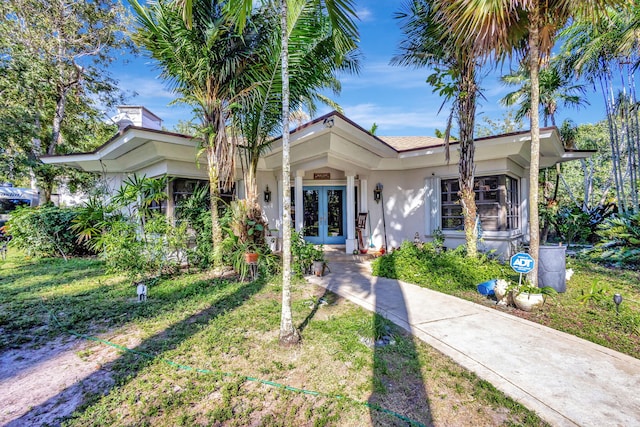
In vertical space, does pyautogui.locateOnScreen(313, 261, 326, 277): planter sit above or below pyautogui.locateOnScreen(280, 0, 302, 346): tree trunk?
below

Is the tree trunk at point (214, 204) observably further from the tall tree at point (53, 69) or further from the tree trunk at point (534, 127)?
the tall tree at point (53, 69)

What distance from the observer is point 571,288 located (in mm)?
5574

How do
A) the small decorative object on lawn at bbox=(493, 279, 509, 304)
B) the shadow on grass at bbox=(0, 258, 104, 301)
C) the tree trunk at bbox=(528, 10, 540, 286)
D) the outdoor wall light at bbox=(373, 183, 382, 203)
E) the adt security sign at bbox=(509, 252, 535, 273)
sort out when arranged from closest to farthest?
1. the adt security sign at bbox=(509, 252, 535, 273)
2. the tree trunk at bbox=(528, 10, 540, 286)
3. the small decorative object on lawn at bbox=(493, 279, 509, 304)
4. the shadow on grass at bbox=(0, 258, 104, 301)
5. the outdoor wall light at bbox=(373, 183, 382, 203)

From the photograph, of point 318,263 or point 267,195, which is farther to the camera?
point 267,195

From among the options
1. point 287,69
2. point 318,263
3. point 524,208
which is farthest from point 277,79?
point 524,208

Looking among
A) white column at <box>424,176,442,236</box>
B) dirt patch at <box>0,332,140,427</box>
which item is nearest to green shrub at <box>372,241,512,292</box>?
white column at <box>424,176,442,236</box>

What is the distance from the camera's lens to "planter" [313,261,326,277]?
267 inches

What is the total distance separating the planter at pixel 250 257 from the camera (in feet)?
20.4

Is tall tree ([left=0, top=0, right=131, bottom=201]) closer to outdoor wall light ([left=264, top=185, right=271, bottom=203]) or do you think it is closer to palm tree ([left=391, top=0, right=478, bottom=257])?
outdoor wall light ([left=264, top=185, right=271, bottom=203])

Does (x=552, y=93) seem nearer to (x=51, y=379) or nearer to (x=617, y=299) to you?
(x=617, y=299)

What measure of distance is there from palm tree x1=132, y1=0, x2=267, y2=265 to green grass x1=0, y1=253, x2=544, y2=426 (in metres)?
2.40

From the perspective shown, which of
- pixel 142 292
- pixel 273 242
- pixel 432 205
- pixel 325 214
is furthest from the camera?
pixel 325 214

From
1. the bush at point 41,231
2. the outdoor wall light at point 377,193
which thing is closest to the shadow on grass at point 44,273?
the bush at point 41,231

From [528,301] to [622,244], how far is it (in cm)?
619
